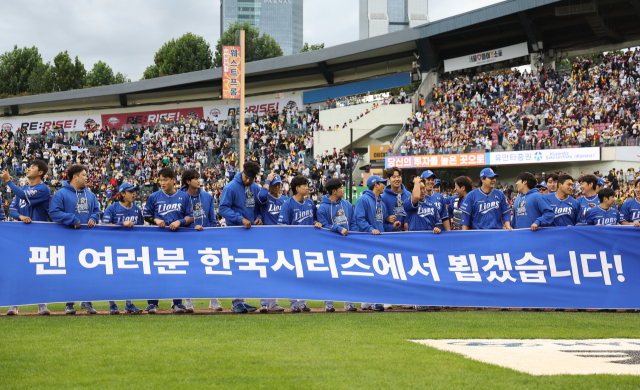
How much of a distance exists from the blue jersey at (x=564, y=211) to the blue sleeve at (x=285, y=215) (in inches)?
162

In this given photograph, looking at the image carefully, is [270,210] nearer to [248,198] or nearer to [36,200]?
[248,198]

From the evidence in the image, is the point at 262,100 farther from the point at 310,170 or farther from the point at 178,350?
the point at 178,350

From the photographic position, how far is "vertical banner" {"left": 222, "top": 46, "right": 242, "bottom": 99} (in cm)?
2928

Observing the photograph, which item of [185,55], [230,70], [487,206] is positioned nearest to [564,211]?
[487,206]

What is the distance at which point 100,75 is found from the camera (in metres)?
73.7

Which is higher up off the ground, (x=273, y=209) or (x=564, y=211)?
(x=273, y=209)

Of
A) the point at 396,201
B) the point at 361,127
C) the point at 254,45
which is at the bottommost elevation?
the point at 396,201

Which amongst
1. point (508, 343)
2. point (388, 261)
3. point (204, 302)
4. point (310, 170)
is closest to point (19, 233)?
point (204, 302)

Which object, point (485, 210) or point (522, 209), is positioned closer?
point (522, 209)

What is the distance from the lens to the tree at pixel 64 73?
69.6 metres

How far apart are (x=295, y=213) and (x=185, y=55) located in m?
63.4

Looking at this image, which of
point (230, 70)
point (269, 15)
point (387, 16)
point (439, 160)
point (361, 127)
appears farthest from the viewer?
point (387, 16)

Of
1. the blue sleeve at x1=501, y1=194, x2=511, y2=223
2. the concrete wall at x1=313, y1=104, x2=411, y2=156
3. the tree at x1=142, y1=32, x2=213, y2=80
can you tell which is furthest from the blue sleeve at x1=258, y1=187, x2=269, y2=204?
the tree at x1=142, y1=32, x2=213, y2=80

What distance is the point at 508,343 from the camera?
19.5 ft
